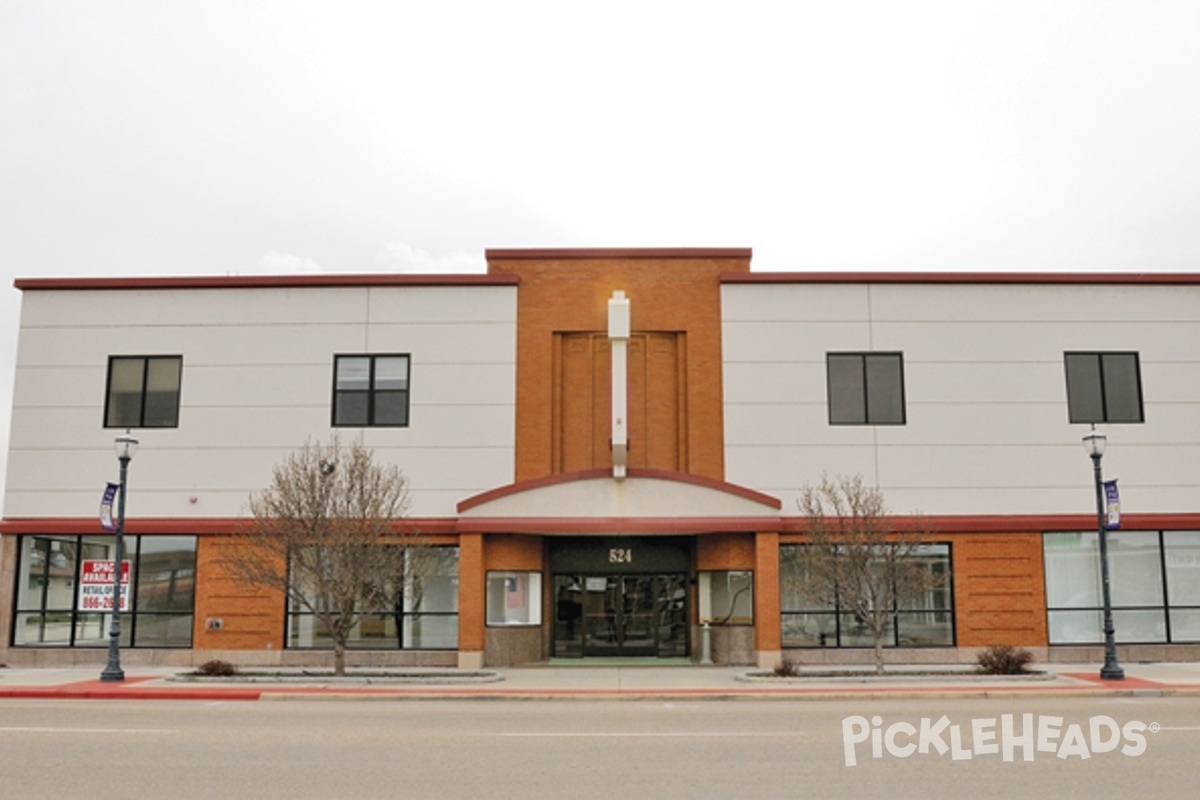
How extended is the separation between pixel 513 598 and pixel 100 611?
9.25 meters

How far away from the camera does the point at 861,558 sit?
23.0 meters

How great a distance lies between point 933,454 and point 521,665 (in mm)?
10355

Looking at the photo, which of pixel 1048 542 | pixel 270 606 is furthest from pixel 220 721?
pixel 1048 542

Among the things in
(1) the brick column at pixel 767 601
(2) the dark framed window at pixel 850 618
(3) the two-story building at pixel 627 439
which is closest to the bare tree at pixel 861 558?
(2) the dark framed window at pixel 850 618

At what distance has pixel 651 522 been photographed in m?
24.8

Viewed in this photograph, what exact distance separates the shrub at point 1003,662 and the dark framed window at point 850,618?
2093 millimetres

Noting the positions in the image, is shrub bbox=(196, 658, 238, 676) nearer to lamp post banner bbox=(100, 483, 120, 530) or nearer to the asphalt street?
lamp post banner bbox=(100, 483, 120, 530)

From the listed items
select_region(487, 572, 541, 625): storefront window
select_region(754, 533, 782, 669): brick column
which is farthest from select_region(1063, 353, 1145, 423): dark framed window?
select_region(487, 572, 541, 625): storefront window

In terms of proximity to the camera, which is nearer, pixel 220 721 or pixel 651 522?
pixel 220 721

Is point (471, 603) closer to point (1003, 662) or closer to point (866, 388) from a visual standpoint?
point (866, 388)

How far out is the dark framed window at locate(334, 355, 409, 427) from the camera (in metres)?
26.6

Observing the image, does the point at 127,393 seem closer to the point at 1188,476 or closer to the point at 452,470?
the point at 452,470

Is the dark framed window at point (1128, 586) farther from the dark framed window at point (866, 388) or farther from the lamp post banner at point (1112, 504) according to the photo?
the dark framed window at point (866, 388)

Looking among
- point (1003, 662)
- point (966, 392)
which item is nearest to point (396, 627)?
point (1003, 662)
